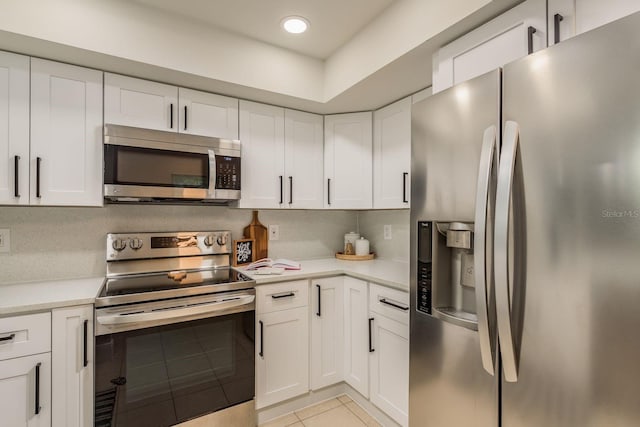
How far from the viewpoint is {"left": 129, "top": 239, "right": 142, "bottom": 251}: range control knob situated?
79.8 inches

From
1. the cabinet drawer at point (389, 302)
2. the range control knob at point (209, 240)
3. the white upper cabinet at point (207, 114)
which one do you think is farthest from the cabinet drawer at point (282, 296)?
the white upper cabinet at point (207, 114)

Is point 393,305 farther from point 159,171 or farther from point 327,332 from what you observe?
point 159,171

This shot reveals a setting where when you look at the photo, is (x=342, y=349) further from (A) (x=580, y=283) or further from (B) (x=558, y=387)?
(A) (x=580, y=283)

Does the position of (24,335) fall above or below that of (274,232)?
below

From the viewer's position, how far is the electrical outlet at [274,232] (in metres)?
2.59

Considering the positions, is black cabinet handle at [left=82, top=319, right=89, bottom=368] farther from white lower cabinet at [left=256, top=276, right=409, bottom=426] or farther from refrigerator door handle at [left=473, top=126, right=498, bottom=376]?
refrigerator door handle at [left=473, top=126, right=498, bottom=376]

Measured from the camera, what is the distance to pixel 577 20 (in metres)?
1.06

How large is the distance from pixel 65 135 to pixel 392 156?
1.98 meters

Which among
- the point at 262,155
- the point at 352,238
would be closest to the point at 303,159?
the point at 262,155

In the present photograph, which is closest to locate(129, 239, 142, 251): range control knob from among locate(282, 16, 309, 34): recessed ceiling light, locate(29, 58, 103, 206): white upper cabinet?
locate(29, 58, 103, 206): white upper cabinet

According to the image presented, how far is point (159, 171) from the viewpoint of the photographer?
1.90 meters

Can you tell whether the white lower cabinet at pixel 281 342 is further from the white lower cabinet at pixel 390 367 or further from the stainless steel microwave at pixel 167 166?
the stainless steel microwave at pixel 167 166

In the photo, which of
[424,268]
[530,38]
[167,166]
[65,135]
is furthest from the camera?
[167,166]

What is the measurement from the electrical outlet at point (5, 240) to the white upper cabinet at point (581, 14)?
8.94 feet
